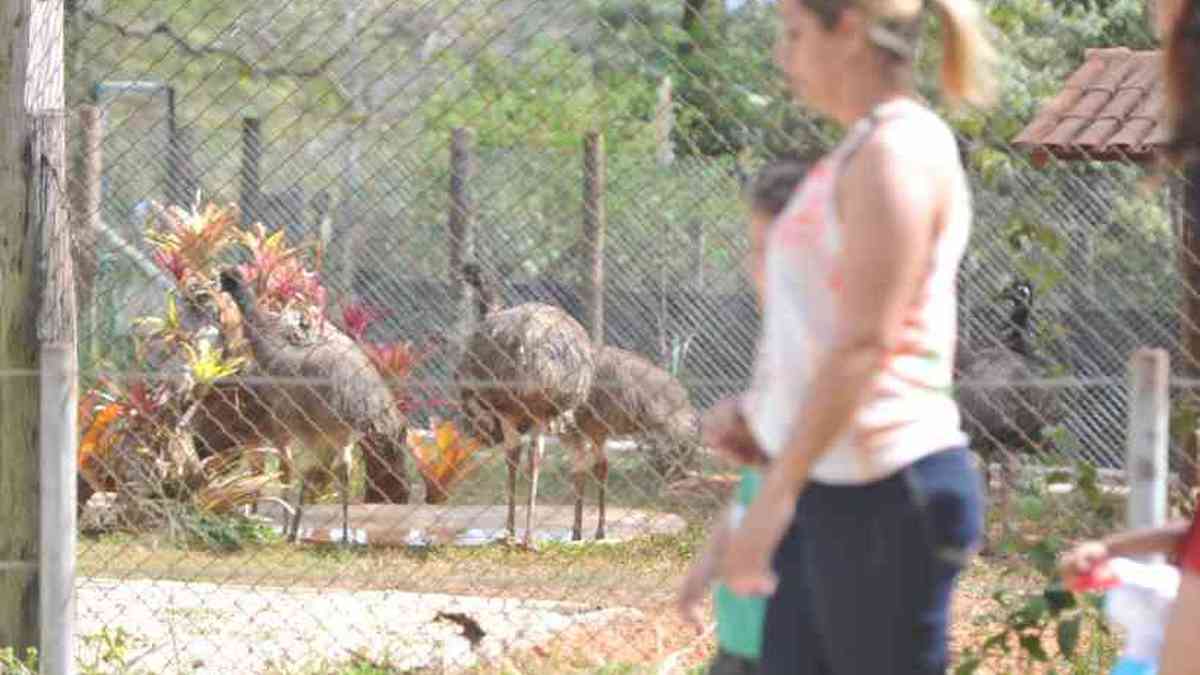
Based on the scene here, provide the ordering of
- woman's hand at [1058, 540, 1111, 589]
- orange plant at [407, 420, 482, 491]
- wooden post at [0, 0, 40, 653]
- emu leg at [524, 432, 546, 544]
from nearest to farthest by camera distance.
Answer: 1. woman's hand at [1058, 540, 1111, 589]
2. wooden post at [0, 0, 40, 653]
3. emu leg at [524, 432, 546, 544]
4. orange plant at [407, 420, 482, 491]

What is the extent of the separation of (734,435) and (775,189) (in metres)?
0.42

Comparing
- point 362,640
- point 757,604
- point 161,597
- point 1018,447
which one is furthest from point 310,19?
point 1018,447

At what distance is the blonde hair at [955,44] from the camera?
3.43m

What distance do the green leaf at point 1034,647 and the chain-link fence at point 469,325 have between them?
1.00 ft

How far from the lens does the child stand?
3.62 meters

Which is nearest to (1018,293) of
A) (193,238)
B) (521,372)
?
(521,372)

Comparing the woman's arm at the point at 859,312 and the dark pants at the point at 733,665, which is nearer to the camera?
the woman's arm at the point at 859,312

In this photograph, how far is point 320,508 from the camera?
423 inches

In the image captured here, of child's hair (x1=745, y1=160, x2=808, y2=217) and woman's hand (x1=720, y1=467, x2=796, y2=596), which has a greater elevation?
child's hair (x1=745, y1=160, x2=808, y2=217)

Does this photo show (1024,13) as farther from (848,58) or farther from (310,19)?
(848,58)

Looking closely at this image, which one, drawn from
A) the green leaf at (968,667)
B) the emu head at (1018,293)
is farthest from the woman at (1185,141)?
the emu head at (1018,293)

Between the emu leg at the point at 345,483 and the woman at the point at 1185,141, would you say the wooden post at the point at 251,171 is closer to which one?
the emu leg at the point at 345,483

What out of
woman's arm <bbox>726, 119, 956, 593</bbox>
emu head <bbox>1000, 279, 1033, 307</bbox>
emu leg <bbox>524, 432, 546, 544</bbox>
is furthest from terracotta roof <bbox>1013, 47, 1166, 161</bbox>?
woman's arm <bbox>726, 119, 956, 593</bbox>

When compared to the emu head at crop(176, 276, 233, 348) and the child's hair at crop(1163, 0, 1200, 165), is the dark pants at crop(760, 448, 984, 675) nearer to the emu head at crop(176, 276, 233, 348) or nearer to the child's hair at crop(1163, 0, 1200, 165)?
the child's hair at crop(1163, 0, 1200, 165)
